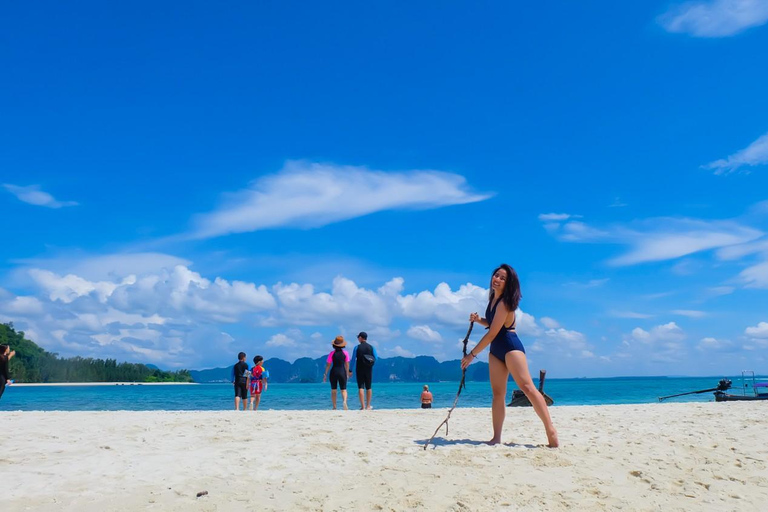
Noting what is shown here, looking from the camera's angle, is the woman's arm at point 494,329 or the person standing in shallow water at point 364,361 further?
the person standing in shallow water at point 364,361

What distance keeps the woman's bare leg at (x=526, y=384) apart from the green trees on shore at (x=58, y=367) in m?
176

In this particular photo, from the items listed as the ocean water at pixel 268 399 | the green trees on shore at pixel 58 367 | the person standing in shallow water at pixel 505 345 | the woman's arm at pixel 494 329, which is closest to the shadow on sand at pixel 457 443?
the person standing in shallow water at pixel 505 345

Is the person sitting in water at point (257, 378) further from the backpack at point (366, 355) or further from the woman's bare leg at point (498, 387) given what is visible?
the woman's bare leg at point (498, 387)

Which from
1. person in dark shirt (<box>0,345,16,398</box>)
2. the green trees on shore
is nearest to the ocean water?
person in dark shirt (<box>0,345,16,398</box>)

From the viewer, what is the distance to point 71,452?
6.89 metres

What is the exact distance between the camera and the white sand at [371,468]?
510cm

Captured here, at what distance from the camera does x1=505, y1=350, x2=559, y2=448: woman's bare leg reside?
6.73 meters

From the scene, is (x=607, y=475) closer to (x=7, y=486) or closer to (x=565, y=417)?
(x=565, y=417)

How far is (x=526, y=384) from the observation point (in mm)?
6742

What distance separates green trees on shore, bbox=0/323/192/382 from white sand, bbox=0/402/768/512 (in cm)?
17264

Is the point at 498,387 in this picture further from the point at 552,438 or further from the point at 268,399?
the point at 268,399

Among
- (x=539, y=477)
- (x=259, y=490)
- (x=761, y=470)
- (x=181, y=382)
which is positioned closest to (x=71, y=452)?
(x=259, y=490)

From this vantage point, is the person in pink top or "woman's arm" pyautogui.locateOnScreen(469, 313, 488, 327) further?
the person in pink top

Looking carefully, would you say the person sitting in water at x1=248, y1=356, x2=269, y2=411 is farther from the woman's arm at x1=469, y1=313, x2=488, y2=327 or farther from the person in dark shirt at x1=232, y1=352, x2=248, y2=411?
the woman's arm at x1=469, y1=313, x2=488, y2=327
